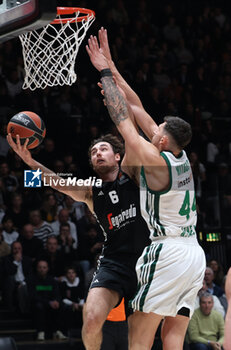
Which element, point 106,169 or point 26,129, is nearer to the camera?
point 106,169

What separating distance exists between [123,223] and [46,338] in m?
4.27

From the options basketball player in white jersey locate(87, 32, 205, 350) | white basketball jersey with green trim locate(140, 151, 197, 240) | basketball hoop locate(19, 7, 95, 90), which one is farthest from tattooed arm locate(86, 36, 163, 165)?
basketball hoop locate(19, 7, 95, 90)

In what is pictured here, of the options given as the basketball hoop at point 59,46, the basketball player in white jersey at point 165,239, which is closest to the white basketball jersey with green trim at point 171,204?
the basketball player in white jersey at point 165,239

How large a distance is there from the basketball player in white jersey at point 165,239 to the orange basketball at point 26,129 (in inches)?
52.7

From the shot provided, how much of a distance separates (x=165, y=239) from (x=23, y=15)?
1.97 m

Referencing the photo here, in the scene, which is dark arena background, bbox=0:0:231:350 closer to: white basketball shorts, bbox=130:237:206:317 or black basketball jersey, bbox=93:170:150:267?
black basketball jersey, bbox=93:170:150:267

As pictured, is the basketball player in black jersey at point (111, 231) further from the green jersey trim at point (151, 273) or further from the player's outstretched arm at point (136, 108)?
the green jersey trim at point (151, 273)

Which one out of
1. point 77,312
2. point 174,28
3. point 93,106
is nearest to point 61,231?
point 77,312

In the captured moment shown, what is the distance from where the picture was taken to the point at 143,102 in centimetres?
1145

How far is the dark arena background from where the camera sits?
9586 mm

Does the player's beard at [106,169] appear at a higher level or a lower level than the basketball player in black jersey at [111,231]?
higher

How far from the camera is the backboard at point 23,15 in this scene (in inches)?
187

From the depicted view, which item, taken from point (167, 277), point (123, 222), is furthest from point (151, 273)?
point (123, 222)

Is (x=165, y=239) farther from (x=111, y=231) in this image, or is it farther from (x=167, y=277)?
(x=111, y=231)
